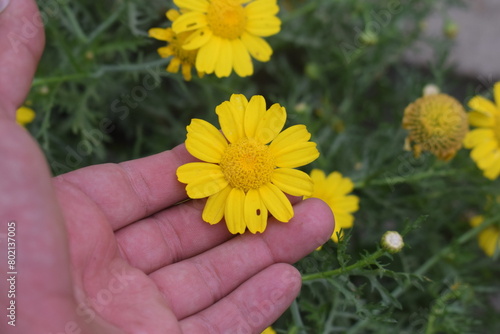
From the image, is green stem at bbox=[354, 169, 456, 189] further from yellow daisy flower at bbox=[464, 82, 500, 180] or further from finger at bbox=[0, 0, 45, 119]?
finger at bbox=[0, 0, 45, 119]

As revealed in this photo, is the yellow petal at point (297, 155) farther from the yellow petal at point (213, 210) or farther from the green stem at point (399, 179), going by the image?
the green stem at point (399, 179)

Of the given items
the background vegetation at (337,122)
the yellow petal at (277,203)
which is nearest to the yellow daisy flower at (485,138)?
the background vegetation at (337,122)

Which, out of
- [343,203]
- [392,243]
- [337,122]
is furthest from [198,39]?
[337,122]

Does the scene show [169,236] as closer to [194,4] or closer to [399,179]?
[194,4]

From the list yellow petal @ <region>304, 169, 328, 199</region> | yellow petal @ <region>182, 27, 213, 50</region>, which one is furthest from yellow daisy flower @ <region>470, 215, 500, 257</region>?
yellow petal @ <region>182, 27, 213, 50</region>

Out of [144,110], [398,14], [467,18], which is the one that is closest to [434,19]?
[467,18]
